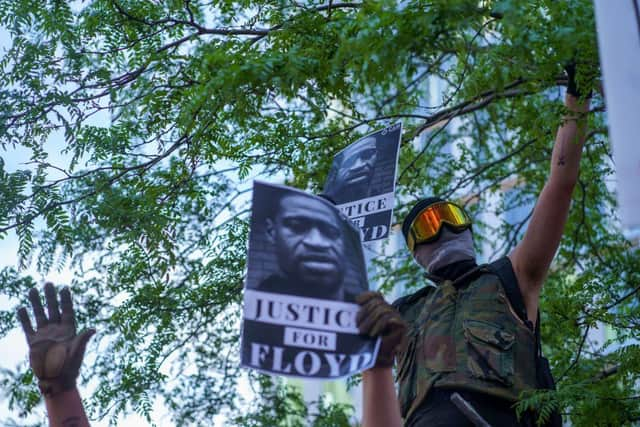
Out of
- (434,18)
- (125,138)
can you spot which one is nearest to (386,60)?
(434,18)

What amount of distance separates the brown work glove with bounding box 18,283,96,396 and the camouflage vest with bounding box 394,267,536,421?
1823 millimetres

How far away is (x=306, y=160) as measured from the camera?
6441 millimetres

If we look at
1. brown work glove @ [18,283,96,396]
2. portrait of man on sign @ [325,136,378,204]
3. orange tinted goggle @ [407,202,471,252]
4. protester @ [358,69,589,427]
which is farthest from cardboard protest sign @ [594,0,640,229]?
orange tinted goggle @ [407,202,471,252]

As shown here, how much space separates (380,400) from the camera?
3078 millimetres

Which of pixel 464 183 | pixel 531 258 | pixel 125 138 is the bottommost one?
pixel 531 258

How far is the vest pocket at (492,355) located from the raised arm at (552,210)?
28cm

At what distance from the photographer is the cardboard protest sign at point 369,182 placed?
427 cm

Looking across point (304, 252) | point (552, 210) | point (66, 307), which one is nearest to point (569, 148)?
point (552, 210)

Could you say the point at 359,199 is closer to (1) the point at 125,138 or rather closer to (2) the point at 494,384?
(2) the point at 494,384

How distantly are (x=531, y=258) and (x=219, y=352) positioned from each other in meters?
3.87

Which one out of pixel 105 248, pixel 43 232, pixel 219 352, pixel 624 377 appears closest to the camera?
pixel 624 377

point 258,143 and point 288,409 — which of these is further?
point 288,409

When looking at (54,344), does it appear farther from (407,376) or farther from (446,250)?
(446,250)

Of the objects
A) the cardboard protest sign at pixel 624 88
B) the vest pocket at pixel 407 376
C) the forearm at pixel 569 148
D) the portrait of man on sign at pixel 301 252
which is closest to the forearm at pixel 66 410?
the portrait of man on sign at pixel 301 252
